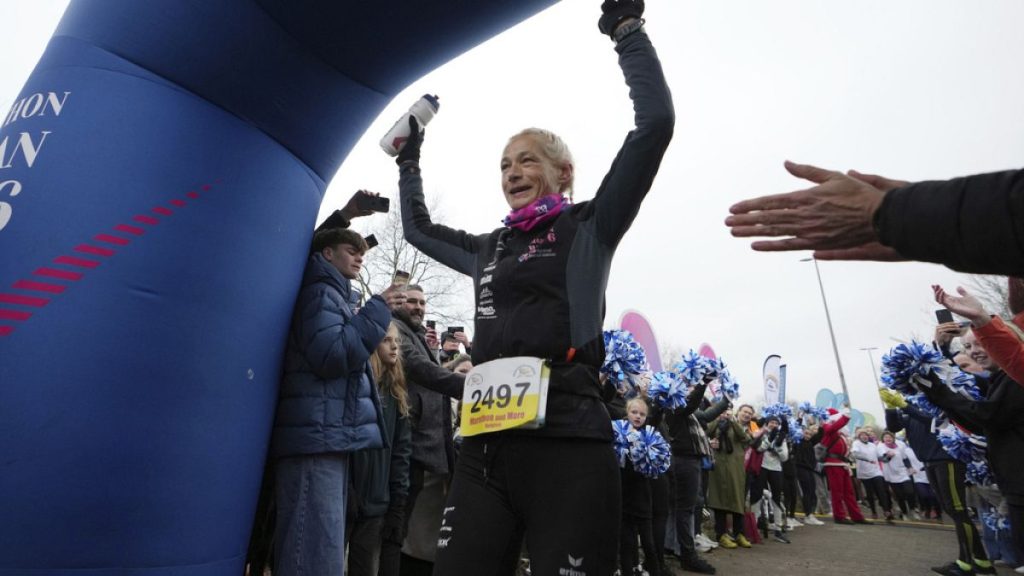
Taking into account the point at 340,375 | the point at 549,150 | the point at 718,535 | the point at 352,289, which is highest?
the point at 549,150

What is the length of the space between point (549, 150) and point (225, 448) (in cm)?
161

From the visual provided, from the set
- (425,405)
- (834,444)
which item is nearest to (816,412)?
(834,444)

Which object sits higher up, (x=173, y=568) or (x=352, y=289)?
(x=352, y=289)

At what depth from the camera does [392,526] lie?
357 cm

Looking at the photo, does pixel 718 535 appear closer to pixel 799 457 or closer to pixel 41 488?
pixel 799 457

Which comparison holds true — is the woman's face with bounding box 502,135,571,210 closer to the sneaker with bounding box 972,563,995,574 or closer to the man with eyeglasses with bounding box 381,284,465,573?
the man with eyeglasses with bounding box 381,284,465,573

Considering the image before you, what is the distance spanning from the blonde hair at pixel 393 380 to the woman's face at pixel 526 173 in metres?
1.88

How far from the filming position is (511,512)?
5.85 ft

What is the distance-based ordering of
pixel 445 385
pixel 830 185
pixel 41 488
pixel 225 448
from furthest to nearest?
pixel 445 385
pixel 225 448
pixel 41 488
pixel 830 185

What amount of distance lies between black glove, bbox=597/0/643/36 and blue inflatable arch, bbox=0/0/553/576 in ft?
1.45

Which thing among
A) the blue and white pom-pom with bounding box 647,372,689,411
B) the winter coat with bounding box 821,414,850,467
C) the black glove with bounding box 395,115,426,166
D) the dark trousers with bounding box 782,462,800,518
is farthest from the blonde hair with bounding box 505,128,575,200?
the winter coat with bounding box 821,414,850,467

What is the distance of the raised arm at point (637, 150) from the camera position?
186 centimetres

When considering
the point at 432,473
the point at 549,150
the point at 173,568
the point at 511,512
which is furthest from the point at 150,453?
the point at 432,473

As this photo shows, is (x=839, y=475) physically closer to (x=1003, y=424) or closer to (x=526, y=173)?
(x=1003, y=424)
